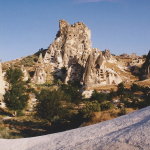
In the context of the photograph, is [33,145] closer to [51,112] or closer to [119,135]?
[119,135]

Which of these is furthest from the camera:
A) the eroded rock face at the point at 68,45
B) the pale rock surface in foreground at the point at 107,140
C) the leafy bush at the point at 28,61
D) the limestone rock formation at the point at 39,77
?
the leafy bush at the point at 28,61

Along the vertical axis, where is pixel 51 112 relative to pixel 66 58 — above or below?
below

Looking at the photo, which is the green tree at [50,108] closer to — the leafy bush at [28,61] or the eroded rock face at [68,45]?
the eroded rock face at [68,45]

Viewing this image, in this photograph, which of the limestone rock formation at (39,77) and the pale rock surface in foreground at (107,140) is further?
the limestone rock formation at (39,77)

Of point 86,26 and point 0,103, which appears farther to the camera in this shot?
point 86,26

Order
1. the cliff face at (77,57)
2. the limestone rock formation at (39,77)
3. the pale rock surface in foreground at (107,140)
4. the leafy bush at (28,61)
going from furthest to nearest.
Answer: the leafy bush at (28,61) < the limestone rock formation at (39,77) < the cliff face at (77,57) < the pale rock surface in foreground at (107,140)

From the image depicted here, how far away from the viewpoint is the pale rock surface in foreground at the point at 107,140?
7.40 ft

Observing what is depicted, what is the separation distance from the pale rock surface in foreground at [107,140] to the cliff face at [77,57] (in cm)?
2318

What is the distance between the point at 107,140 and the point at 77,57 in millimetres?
34019

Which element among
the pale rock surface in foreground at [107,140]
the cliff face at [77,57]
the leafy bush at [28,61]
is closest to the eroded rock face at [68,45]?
the cliff face at [77,57]

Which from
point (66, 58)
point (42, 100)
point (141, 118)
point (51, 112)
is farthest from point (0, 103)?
point (66, 58)

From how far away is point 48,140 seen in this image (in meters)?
3.20

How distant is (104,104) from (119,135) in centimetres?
916

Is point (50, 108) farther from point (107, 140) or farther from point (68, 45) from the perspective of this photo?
point (68, 45)
